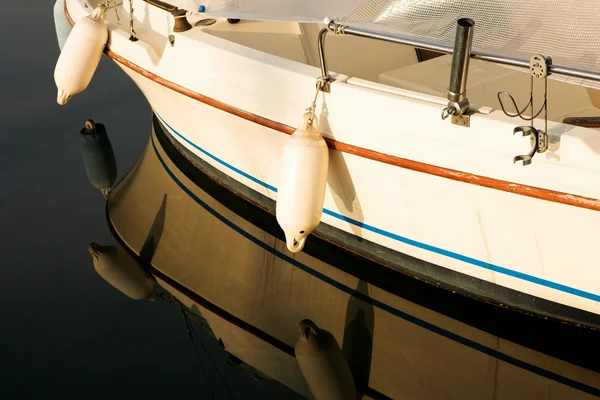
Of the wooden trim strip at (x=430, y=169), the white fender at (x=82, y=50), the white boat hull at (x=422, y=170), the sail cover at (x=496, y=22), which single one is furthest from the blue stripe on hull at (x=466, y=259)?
the white fender at (x=82, y=50)

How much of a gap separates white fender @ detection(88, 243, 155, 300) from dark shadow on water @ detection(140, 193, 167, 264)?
6 cm

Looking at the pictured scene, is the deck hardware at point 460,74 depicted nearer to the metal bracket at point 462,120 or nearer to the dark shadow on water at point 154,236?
the metal bracket at point 462,120

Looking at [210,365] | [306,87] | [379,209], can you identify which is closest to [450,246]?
[379,209]

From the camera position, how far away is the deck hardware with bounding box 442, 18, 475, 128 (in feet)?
8.66

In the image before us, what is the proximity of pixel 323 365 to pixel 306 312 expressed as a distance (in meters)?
0.33

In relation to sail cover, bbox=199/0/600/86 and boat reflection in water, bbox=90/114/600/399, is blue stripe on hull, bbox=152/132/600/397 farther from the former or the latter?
sail cover, bbox=199/0/600/86

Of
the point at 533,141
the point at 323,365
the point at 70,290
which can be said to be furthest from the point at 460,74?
the point at 70,290

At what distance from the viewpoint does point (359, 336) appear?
3354mm

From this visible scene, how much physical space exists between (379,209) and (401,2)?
33.9 inches

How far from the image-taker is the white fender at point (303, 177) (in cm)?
316

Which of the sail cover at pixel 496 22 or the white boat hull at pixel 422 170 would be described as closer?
the sail cover at pixel 496 22

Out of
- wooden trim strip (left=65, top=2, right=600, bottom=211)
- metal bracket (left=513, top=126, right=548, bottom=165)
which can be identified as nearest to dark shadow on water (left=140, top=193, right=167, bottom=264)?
wooden trim strip (left=65, top=2, right=600, bottom=211)

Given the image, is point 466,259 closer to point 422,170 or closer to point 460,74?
point 422,170

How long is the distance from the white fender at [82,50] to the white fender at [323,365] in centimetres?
181
